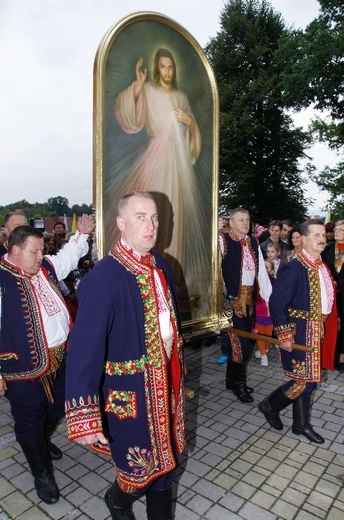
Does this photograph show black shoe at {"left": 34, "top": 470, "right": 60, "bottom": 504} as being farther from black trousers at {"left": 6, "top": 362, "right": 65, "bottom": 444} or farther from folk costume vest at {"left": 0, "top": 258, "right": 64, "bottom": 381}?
folk costume vest at {"left": 0, "top": 258, "right": 64, "bottom": 381}

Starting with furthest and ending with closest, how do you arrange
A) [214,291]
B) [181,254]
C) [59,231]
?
[59,231]
[214,291]
[181,254]

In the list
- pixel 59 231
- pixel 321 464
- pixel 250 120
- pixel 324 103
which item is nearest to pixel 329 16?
pixel 324 103

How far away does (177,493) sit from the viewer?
299 centimetres

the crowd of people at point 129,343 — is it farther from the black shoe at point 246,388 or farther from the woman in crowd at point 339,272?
the woman in crowd at point 339,272

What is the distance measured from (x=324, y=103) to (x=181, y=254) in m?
14.3

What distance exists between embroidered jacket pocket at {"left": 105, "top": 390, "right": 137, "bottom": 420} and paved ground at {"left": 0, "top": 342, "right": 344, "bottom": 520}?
3.87 feet

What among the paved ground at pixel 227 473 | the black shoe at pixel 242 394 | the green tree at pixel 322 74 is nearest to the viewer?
the paved ground at pixel 227 473

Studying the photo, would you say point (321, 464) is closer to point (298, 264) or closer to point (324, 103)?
point (298, 264)

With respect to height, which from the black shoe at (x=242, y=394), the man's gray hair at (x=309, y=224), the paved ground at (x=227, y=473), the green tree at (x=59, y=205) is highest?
the green tree at (x=59, y=205)

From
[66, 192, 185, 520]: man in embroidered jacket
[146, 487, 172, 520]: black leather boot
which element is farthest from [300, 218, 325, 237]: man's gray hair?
[146, 487, 172, 520]: black leather boot

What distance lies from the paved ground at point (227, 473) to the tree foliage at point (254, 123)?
1668 centimetres

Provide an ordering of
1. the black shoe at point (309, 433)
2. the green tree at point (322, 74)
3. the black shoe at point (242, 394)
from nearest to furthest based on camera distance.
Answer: the black shoe at point (309, 433)
the black shoe at point (242, 394)
the green tree at point (322, 74)

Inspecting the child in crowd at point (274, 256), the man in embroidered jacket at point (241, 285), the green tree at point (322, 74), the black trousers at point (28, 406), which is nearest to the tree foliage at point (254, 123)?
the green tree at point (322, 74)

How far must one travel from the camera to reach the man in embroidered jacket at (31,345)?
2.84 metres
